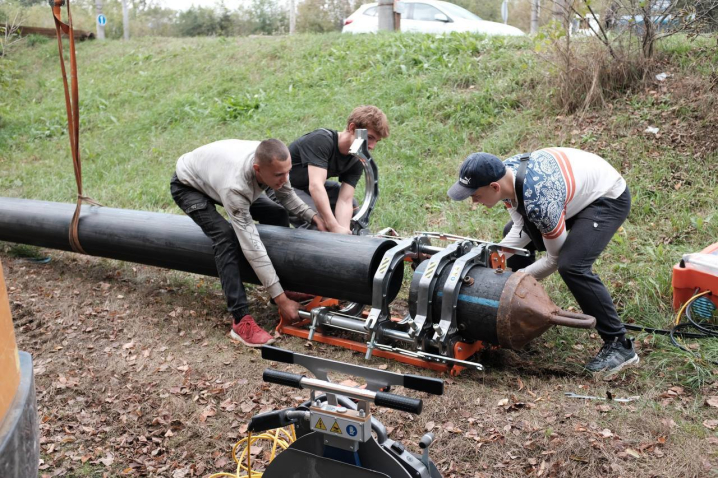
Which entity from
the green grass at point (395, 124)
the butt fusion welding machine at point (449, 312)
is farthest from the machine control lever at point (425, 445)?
the green grass at point (395, 124)

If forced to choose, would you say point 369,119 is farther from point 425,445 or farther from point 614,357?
point 425,445

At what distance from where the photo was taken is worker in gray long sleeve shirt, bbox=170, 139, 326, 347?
4.97 metres

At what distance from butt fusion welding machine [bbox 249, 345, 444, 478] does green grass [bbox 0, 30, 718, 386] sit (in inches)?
105

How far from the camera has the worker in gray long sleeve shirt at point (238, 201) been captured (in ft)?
16.3

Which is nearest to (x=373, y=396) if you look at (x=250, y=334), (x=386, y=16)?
(x=250, y=334)

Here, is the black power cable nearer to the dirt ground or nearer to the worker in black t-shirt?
the dirt ground

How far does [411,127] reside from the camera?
30.5 ft

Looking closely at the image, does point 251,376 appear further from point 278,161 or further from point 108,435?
point 278,161

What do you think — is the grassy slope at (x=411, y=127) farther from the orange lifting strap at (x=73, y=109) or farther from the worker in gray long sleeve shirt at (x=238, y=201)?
the orange lifting strap at (x=73, y=109)

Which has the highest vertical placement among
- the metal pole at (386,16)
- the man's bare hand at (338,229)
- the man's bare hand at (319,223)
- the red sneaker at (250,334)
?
the metal pole at (386,16)

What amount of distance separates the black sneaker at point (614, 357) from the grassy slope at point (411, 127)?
0.10 metres

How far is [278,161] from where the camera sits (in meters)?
4.81

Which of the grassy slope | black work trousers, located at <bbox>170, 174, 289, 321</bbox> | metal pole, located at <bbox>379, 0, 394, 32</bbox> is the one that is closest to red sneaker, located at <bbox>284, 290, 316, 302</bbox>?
black work trousers, located at <bbox>170, 174, 289, 321</bbox>

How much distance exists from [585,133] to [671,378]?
4.35 meters
